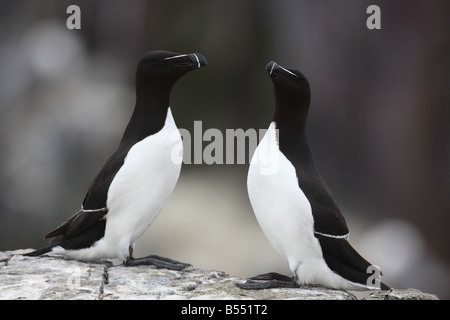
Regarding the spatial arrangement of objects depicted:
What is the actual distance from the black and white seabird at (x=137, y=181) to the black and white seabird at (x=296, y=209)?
520 mm

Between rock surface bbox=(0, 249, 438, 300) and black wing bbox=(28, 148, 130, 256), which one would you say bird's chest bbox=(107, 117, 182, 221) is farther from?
rock surface bbox=(0, 249, 438, 300)

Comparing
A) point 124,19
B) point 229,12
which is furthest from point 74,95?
point 229,12

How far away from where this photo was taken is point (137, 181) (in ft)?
11.4

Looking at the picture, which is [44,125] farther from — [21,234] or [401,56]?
[401,56]

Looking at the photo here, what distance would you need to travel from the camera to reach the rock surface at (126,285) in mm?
3053

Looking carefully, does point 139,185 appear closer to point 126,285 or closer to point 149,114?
point 149,114

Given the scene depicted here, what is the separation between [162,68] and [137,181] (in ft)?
1.96

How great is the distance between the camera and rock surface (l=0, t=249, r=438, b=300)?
305cm

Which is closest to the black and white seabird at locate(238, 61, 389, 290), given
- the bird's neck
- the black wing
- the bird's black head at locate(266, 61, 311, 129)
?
the bird's black head at locate(266, 61, 311, 129)

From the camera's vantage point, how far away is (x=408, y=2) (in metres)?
10.1

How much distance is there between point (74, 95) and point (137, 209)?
5.95 metres

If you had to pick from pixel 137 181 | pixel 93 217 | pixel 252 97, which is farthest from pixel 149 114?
pixel 252 97

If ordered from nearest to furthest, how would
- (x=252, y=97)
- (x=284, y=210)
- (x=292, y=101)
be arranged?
(x=284, y=210) < (x=292, y=101) < (x=252, y=97)

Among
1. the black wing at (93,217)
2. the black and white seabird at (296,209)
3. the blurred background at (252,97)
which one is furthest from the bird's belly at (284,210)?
the blurred background at (252,97)
